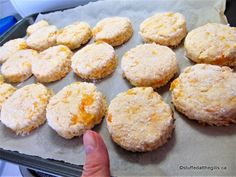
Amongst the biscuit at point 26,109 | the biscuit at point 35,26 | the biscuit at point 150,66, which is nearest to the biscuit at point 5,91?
the biscuit at point 26,109

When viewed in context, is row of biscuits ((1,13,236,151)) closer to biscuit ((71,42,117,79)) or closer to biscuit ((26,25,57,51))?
biscuit ((71,42,117,79))

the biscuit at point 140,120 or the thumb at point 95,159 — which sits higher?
the thumb at point 95,159

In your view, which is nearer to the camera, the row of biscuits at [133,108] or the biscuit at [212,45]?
the row of biscuits at [133,108]

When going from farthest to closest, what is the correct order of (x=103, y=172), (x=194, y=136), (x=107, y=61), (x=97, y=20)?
(x=97, y=20), (x=107, y=61), (x=194, y=136), (x=103, y=172)

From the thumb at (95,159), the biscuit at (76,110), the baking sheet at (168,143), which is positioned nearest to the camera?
the thumb at (95,159)

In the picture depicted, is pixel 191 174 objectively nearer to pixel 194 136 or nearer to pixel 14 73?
pixel 194 136

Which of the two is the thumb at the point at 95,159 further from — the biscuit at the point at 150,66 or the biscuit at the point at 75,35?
the biscuit at the point at 75,35

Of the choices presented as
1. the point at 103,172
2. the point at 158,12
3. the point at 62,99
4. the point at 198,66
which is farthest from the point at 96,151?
the point at 158,12
